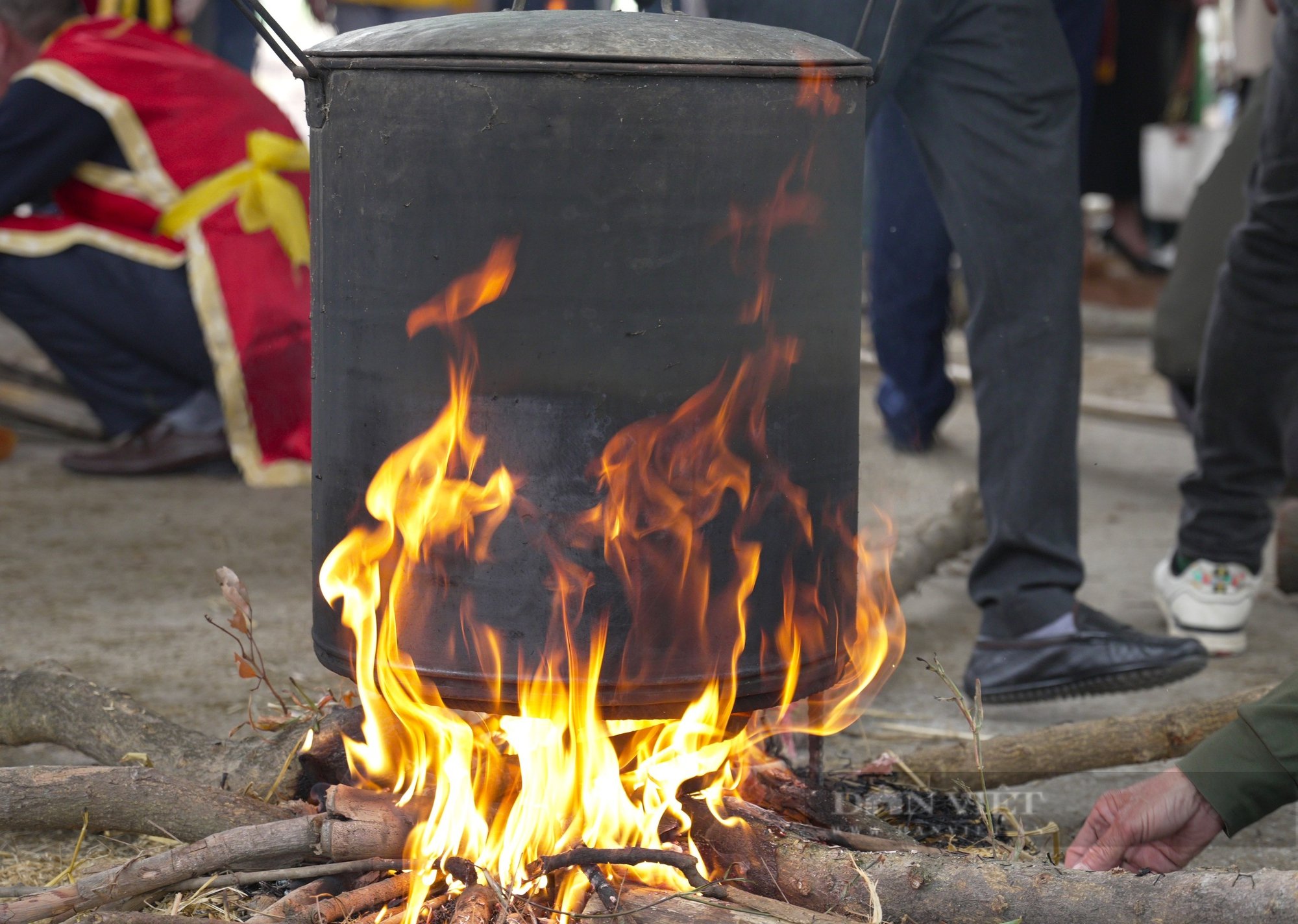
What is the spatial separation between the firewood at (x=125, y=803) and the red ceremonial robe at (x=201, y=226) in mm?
2542

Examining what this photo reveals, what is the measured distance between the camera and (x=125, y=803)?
2074 mm

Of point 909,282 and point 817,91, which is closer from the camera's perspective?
point 817,91

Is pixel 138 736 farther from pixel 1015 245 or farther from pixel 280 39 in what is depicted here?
pixel 1015 245

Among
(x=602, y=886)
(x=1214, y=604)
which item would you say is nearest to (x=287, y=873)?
(x=602, y=886)

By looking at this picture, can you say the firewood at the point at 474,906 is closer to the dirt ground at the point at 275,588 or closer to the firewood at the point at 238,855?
the firewood at the point at 238,855

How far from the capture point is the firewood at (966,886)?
5.67 feet

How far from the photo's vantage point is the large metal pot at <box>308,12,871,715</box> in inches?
71.8

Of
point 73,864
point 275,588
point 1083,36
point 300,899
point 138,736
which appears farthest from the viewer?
point 1083,36

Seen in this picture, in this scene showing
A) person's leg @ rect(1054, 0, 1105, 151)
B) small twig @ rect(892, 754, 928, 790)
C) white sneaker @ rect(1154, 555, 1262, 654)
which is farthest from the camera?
person's leg @ rect(1054, 0, 1105, 151)

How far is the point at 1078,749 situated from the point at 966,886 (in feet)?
2.15

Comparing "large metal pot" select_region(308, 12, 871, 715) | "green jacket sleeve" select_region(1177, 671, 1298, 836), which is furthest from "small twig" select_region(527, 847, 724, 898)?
"green jacket sleeve" select_region(1177, 671, 1298, 836)

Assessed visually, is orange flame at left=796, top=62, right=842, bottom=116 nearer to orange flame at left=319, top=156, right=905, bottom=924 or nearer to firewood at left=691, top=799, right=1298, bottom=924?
orange flame at left=319, top=156, right=905, bottom=924

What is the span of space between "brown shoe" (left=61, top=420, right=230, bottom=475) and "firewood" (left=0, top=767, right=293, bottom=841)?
2.72m

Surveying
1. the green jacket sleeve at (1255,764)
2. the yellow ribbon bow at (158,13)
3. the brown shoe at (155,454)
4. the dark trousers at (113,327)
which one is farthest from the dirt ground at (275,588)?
the yellow ribbon bow at (158,13)
